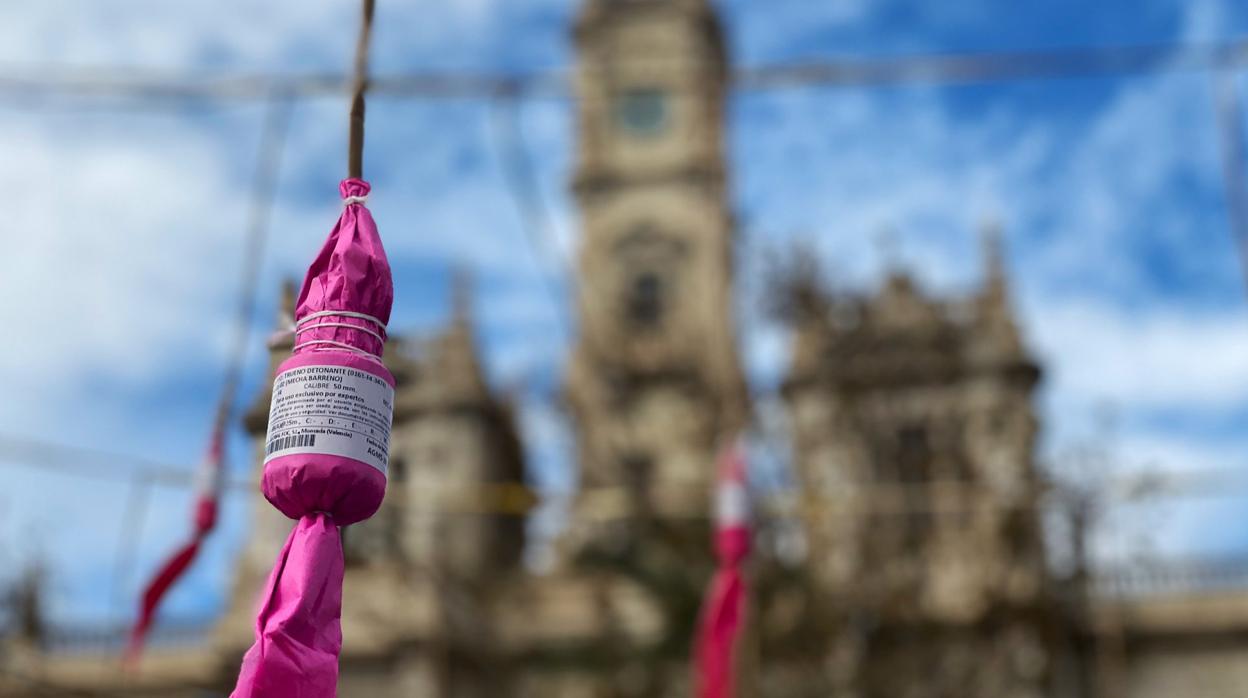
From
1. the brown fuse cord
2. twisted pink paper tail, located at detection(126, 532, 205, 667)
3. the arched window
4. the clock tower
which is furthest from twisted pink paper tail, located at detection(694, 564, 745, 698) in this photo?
the arched window

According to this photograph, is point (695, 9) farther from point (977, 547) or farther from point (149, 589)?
point (149, 589)

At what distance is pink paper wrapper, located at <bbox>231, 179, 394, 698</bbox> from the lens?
212 centimetres

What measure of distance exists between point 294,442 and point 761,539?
16112 mm

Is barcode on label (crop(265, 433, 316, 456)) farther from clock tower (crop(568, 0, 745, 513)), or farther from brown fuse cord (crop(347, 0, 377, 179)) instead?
clock tower (crop(568, 0, 745, 513))

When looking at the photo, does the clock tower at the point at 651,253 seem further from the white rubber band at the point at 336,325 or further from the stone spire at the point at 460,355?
→ the white rubber band at the point at 336,325

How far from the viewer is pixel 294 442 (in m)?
2.22

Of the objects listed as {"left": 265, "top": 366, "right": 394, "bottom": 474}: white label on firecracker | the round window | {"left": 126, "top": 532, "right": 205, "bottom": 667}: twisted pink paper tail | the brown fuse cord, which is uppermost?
the round window

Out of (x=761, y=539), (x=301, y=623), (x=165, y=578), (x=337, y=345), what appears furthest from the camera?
(x=761, y=539)

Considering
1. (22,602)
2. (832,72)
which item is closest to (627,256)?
(22,602)

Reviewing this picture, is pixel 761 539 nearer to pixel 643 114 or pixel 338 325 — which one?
pixel 643 114

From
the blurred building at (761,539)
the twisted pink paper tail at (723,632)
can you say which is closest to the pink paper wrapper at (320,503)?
the twisted pink paper tail at (723,632)

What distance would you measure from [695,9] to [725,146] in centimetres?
341

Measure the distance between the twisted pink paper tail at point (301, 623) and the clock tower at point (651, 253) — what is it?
2190cm

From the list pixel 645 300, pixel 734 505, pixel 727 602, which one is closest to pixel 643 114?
pixel 645 300
